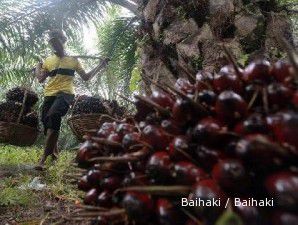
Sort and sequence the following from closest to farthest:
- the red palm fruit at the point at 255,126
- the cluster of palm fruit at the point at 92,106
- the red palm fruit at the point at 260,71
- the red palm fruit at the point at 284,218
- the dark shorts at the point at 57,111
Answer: the red palm fruit at the point at 284,218
the red palm fruit at the point at 255,126
the red palm fruit at the point at 260,71
the cluster of palm fruit at the point at 92,106
the dark shorts at the point at 57,111

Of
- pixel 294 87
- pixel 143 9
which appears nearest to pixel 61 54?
pixel 143 9

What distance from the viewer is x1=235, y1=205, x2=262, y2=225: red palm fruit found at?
2.14ft

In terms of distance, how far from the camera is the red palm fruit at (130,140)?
3.00ft

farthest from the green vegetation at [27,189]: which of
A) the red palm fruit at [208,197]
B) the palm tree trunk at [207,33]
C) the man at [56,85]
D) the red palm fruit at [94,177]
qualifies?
the red palm fruit at [208,197]

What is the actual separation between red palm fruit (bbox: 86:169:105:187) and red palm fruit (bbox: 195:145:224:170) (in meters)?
0.28

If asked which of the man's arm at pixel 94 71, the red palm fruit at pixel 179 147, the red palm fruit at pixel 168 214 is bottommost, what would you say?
the red palm fruit at pixel 168 214

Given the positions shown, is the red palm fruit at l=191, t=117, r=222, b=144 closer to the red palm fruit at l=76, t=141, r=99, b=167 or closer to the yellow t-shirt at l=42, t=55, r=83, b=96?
the red palm fruit at l=76, t=141, r=99, b=167

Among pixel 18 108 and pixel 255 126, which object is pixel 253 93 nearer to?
pixel 255 126

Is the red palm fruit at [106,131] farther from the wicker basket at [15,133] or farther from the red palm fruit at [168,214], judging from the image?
the wicker basket at [15,133]

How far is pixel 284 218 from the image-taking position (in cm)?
62

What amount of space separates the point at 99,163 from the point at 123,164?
10 cm

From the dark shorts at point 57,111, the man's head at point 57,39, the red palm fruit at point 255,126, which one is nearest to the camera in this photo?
the red palm fruit at point 255,126

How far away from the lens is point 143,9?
98.5 inches

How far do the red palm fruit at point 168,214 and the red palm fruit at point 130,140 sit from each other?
19cm
